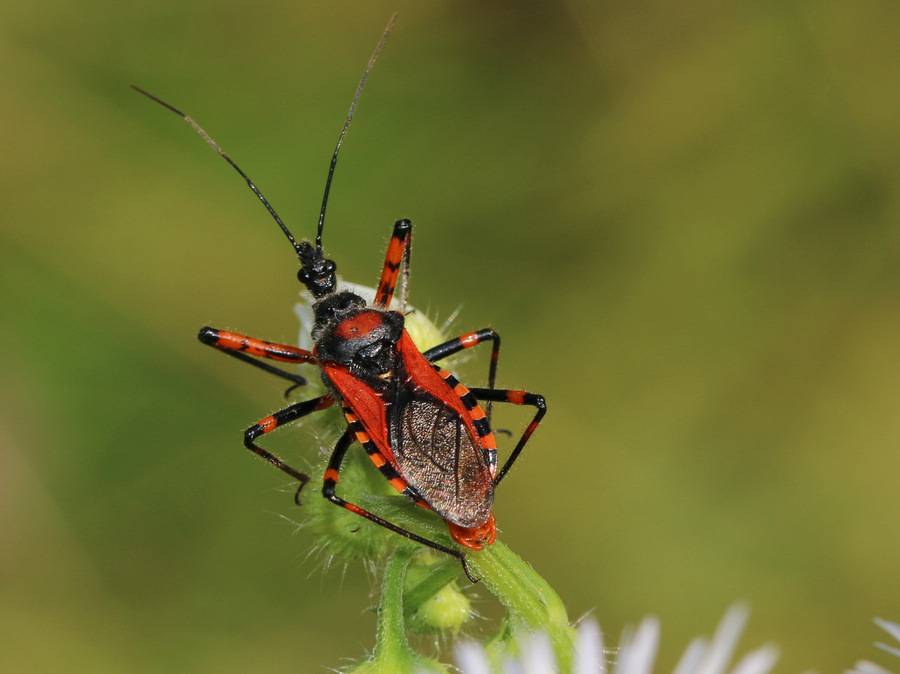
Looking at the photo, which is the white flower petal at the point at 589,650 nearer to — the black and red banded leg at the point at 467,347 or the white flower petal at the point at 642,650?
the white flower petal at the point at 642,650

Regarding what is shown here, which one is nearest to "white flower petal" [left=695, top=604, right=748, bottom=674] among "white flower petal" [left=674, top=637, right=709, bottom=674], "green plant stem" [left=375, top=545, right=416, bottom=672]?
"white flower petal" [left=674, top=637, right=709, bottom=674]

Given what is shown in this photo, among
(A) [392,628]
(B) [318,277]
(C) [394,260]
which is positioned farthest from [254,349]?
(A) [392,628]

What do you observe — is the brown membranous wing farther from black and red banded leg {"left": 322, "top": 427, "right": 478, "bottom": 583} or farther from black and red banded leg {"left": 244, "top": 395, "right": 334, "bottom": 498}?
black and red banded leg {"left": 244, "top": 395, "right": 334, "bottom": 498}

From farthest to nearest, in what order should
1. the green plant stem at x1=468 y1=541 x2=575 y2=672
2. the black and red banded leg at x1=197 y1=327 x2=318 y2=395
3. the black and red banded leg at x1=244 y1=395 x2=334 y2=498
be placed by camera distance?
the black and red banded leg at x1=197 y1=327 x2=318 y2=395, the black and red banded leg at x1=244 y1=395 x2=334 y2=498, the green plant stem at x1=468 y1=541 x2=575 y2=672

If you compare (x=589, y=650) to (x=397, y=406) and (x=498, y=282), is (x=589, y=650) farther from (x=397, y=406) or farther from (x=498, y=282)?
(x=498, y=282)

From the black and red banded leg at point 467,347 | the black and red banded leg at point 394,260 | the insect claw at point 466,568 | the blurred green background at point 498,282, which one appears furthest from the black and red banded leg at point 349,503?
the blurred green background at point 498,282

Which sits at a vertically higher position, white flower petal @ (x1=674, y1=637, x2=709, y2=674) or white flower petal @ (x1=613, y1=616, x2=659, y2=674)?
white flower petal @ (x1=613, y1=616, x2=659, y2=674)
